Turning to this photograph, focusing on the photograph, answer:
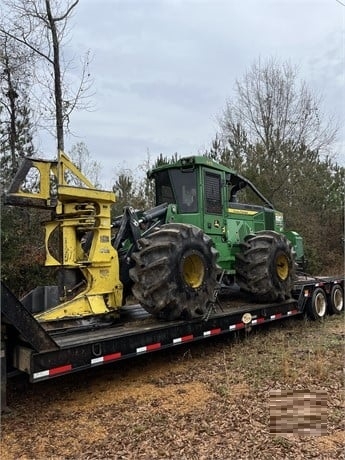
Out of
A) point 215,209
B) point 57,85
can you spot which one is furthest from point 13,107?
point 215,209

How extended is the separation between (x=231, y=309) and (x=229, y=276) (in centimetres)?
103

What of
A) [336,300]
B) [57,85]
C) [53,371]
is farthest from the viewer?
[57,85]

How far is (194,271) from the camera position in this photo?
6.51 meters

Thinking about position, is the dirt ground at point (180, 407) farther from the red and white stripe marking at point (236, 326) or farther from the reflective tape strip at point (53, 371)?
the reflective tape strip at point (53, 371)

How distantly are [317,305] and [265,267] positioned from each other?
2.56m

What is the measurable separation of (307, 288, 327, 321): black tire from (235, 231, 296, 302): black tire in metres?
1.25

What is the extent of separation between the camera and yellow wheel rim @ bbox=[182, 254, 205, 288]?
641 centimetres

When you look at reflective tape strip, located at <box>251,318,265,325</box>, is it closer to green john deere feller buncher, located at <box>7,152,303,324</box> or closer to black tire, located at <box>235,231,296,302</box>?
black tire, located at <box>235,231,296,302</box>

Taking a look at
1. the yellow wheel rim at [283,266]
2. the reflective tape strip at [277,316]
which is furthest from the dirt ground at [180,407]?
the yellow wheel rim at [283,266]

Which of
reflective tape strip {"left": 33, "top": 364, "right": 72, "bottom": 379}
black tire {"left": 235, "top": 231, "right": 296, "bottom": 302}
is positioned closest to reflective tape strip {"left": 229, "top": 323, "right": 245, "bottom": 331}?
black tire {"left": 235, "top": 231, "right": 296, "bottom": 302}

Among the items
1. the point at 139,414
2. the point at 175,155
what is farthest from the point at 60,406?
the point at 175,155

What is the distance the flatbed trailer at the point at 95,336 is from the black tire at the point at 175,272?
0.22 meters

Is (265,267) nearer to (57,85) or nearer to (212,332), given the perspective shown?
(212,332)

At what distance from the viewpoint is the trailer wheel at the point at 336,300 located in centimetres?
1049
